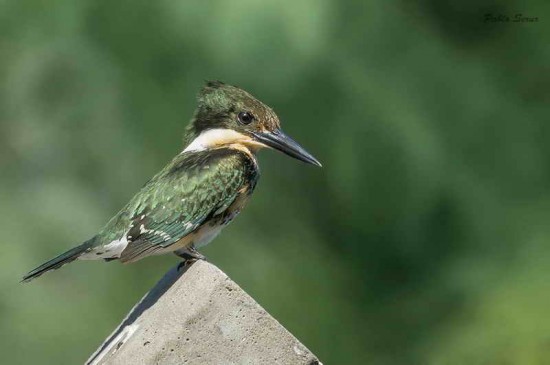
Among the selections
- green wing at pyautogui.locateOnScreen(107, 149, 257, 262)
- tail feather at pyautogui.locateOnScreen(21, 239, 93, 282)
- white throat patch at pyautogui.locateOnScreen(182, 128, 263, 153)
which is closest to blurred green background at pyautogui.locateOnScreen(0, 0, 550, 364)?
white throat patch at pyautogui.locateOnScreen(182, 128, 263, 153)

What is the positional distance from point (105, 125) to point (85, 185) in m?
0.60

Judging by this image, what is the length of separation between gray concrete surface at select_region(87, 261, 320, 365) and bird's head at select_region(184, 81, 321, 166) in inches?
71.3

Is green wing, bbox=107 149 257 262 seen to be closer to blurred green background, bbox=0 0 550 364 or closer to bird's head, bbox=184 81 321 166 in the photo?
bird's head, bbox=184 81 321 166

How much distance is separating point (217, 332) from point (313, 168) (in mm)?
4400

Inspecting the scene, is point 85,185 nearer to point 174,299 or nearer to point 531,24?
point 531,24

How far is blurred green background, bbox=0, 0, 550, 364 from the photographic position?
7609mm

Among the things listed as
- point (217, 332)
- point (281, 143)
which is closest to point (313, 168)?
point (281, 143)

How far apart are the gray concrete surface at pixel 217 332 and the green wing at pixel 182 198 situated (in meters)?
1.06

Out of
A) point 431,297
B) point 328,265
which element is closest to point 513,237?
point 431,297

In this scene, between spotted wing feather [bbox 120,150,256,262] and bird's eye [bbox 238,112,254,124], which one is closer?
spotted wing feather [bbox 120,150,256,262]

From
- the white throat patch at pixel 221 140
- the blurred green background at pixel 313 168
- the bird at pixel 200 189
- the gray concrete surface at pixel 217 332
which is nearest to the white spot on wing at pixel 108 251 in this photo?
the bird at pixel 200 189

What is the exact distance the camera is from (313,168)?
7723 mm

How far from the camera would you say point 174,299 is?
3.45 meters

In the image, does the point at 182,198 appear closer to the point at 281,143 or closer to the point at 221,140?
the point at 221,140
